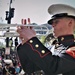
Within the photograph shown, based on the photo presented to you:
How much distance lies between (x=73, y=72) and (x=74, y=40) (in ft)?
0.70

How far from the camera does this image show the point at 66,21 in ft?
4.41

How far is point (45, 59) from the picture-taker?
3.80 feet

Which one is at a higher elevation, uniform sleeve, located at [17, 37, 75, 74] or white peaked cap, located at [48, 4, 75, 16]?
white peaked cap, located at [48, 4, 75, 16]

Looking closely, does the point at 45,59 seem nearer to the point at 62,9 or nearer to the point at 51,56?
the point at 51,56

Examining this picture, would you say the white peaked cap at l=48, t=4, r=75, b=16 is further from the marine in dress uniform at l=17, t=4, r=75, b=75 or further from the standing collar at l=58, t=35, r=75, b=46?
the standing collar at l=58, t=35, r=75, b=46

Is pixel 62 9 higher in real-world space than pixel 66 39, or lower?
higher

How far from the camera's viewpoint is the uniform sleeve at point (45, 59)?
1.16 metres

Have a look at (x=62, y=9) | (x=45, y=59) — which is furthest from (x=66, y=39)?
(x=45, y=59)

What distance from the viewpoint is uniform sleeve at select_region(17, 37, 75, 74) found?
45.6 inches

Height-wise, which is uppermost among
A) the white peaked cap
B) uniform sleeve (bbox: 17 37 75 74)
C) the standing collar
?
the white peaked cap

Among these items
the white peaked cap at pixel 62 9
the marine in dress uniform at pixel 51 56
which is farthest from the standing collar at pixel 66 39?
the white peaked cap at pixel 62 9

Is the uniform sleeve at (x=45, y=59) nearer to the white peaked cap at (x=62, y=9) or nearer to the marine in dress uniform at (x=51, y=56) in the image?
the marine in dress uniform at (x=51, y=56)

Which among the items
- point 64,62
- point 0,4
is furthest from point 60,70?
point 0,4

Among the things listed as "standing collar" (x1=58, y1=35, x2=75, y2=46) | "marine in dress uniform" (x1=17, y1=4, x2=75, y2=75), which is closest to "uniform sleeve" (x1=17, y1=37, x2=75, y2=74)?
"marine in dress uniform" (x1=17, y1=4, x2=75, y2=75)
